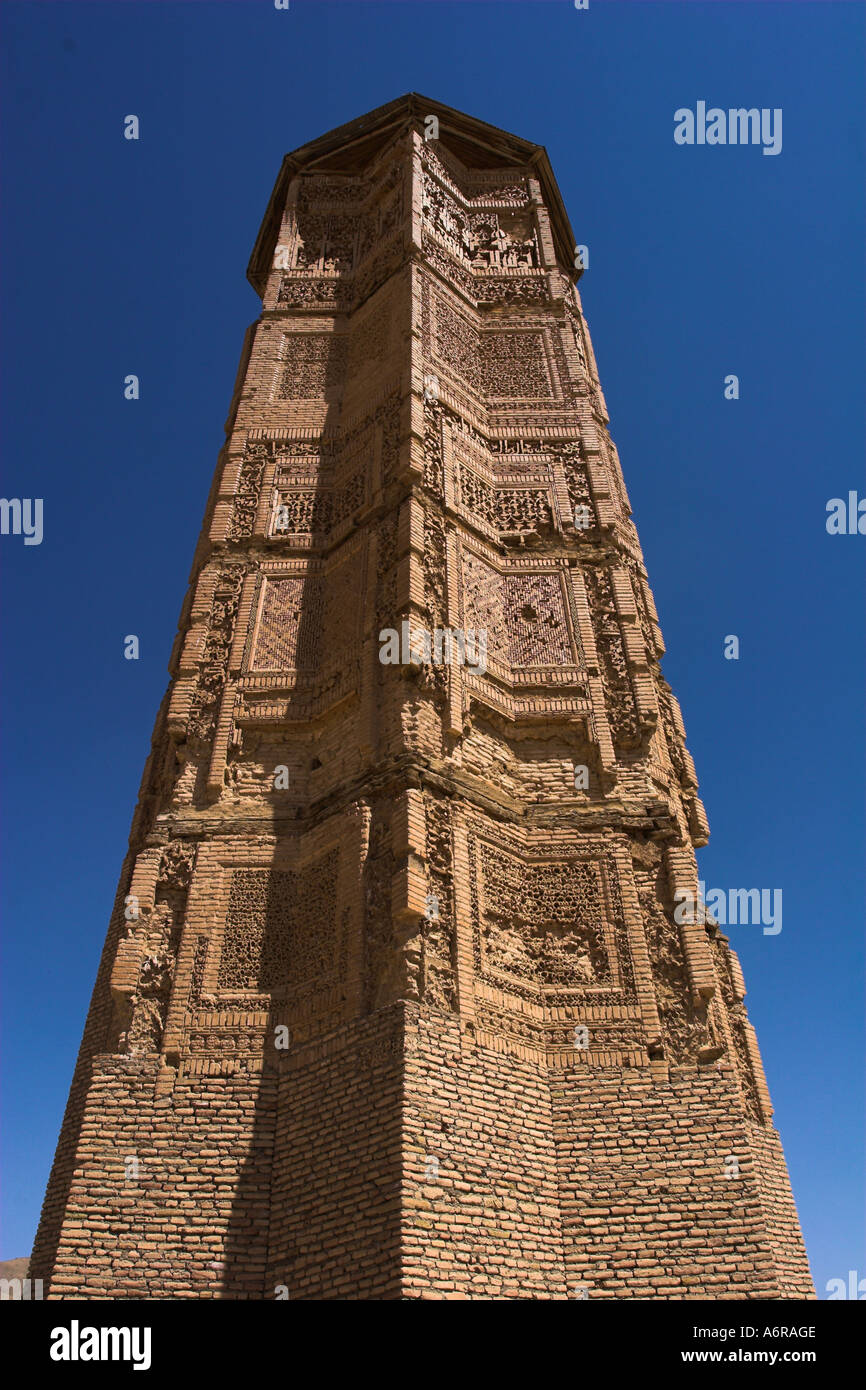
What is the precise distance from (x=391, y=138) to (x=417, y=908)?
13.3 meters

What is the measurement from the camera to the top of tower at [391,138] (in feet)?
49.4

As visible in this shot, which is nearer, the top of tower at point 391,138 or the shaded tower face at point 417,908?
the shaded tower face at point 417,908

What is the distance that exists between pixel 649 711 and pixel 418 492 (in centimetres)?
318

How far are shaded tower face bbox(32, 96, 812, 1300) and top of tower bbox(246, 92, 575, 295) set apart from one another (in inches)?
165

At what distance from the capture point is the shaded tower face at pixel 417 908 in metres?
6.03

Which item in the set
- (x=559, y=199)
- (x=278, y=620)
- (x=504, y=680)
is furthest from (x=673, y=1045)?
(x=559, y=199)

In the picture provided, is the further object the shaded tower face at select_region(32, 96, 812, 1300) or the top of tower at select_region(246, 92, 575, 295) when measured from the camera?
the top of tower at select_region(246, 92, 575, 295)

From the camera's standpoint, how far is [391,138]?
1507 cm

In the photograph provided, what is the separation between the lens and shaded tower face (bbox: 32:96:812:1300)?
6.03 m

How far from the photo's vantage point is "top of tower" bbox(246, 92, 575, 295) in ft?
49.4

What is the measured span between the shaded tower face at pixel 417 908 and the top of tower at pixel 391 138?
420 cm

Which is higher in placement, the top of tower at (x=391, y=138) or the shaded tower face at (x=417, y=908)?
the top of tower at (x=391, y=138)

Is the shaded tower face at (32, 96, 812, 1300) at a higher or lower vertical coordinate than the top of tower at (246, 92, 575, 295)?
lower
